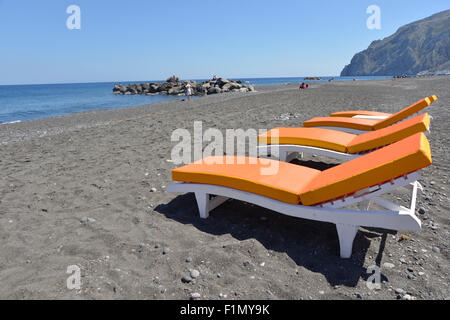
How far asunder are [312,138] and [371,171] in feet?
6.92

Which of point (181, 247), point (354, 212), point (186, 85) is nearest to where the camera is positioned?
point (354, 212)

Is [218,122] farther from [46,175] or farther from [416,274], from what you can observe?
[416,274]

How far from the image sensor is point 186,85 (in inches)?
930

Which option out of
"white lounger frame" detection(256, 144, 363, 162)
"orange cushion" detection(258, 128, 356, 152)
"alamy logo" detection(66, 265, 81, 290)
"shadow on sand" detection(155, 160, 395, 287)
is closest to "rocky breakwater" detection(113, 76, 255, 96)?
"orange cushion" detection(258, 128, 356, 152)

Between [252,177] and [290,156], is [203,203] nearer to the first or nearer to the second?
[252,177]

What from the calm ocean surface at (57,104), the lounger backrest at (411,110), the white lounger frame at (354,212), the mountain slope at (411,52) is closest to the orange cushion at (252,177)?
the white lounger frame at (354,212)

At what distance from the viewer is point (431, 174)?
409 centimetres

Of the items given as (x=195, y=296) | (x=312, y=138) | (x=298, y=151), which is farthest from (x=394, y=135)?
(x=195, y=296)

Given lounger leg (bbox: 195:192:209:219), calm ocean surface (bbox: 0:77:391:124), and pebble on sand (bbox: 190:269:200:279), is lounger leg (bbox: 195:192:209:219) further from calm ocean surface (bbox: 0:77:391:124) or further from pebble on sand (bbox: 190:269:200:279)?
calm ocean surface (bbox: 0:77:391:124)

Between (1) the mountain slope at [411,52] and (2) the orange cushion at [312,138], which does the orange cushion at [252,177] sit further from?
(1) the mountain slope at [411,52]

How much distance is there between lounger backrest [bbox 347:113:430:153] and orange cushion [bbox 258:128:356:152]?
0.17 m
